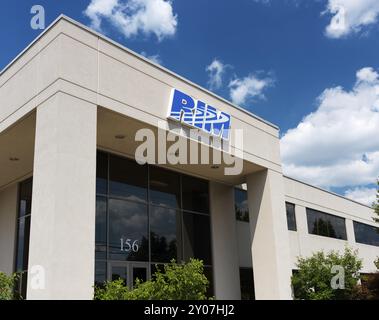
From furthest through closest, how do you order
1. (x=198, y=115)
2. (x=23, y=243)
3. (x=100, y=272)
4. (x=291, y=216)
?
(x=291, y=216), (x=23, y=243), (x=198, y=115), (x=100, y=272)

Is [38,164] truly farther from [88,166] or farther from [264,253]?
[264,253]

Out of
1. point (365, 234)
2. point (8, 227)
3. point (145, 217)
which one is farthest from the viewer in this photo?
point (365, 234)

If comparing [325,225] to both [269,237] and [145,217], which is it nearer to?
[269,237]

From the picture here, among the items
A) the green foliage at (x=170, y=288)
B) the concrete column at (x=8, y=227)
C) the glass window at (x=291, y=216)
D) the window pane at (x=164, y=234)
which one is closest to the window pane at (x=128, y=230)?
the window pane at (x=164, y=234)

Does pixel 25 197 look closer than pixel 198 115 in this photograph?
No

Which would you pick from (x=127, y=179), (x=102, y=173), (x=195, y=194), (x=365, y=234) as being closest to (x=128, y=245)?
(x=127, y=179)

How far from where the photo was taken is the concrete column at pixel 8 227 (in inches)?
773

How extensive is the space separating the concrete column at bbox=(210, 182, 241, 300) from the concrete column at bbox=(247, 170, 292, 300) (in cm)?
159

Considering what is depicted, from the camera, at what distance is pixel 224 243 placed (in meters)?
22.0

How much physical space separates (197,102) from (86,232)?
698cm

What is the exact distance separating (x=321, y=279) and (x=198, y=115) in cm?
996

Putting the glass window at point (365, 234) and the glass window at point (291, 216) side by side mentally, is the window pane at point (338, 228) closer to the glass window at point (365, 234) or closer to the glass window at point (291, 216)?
the glass window at point (365, 234)
